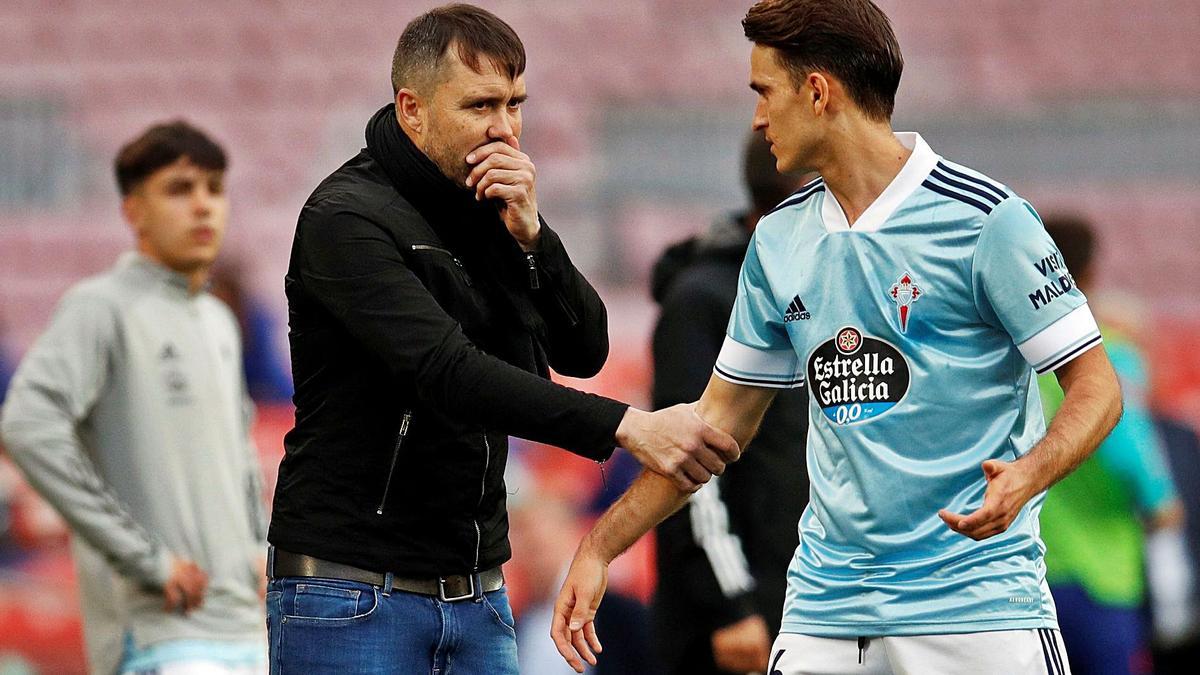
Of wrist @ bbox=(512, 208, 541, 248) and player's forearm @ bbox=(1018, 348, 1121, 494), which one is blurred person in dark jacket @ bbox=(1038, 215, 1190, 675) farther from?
wrist @ bbox=(512, 208, 541, 248)

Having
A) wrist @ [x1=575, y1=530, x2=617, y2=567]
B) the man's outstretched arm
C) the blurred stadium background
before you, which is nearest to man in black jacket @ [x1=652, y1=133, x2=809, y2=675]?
the man's outstretched arm

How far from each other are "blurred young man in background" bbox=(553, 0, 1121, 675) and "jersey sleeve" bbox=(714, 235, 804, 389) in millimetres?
32

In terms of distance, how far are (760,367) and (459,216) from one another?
69 cm

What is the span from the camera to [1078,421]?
302cm

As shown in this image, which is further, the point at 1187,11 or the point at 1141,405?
the point at 1187,11

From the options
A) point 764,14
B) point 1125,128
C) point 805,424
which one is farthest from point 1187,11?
point 764,14

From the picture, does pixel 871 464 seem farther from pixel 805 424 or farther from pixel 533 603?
pixel 533 603

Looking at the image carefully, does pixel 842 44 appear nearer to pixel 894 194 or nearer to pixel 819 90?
pixel 819 90

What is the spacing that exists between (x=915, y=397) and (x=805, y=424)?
135cm

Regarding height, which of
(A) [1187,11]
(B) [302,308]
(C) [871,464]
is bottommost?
(C) [871,464]

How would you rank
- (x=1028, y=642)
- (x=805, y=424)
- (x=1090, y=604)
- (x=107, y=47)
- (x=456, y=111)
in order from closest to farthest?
(x=1028, y=642) < (x=456, y=111) < (x=805, y=424) < (x=1090, y=604) < (x=107, y=47)

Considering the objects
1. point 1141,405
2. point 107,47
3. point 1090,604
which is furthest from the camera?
point 107,47

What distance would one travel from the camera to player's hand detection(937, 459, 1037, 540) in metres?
2.87

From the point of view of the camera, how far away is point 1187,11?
12.3 metres
